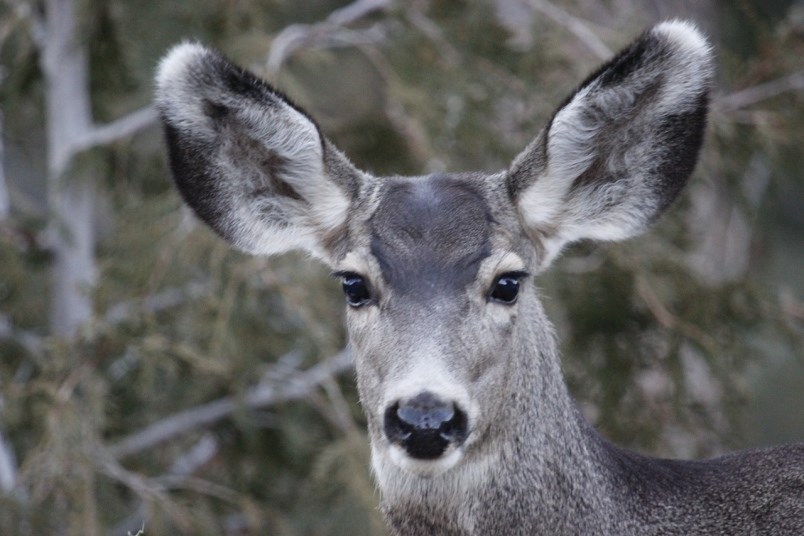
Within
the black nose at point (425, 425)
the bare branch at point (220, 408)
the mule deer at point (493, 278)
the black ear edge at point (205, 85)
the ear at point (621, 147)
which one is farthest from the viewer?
the bare branch at point (220, 408)

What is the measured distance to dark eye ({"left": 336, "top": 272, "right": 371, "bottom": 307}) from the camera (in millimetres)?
4715

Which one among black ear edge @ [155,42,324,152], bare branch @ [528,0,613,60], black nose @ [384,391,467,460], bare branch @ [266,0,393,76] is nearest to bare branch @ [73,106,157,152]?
bare branch @ [266,0,393,76]

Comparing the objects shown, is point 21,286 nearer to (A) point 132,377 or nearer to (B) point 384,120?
(A) point 132,377

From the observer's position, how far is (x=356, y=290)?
15.6 feet

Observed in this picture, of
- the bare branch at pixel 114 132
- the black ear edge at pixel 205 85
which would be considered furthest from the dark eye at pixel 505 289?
the bare branch at pixel 114 132

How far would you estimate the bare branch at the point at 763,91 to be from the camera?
30.1ft

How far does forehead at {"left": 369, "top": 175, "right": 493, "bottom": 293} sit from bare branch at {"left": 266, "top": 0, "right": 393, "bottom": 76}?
3575 mm

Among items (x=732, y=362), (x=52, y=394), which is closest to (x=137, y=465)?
(x=52, y=394)

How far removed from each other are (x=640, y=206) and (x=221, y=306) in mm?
3402

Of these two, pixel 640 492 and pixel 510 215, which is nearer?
pixel 640 492

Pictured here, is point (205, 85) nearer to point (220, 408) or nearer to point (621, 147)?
point (621, 147)

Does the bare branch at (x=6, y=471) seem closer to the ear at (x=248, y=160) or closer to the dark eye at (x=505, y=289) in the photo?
the ear at (x=248, y=160)

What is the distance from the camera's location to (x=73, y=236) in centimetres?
867

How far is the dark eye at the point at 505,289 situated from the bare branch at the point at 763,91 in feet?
16.3
